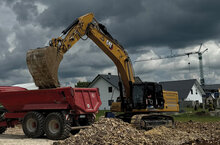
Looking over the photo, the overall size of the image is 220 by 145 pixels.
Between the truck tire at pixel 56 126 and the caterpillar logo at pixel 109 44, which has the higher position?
the caterpillar logo at pixel 109 44

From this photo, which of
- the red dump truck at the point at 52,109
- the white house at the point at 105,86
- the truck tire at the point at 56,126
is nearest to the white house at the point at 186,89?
the white house at the point at 105,86

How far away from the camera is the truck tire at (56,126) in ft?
42.8

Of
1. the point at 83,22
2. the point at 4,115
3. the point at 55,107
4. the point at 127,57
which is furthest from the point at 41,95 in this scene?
the point at 127,57

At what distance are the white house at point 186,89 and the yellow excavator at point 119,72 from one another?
4008 centimetres

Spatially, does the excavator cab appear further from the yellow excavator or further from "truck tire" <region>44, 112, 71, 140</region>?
"truck tire" <region>44, 112, 71, 140</region>

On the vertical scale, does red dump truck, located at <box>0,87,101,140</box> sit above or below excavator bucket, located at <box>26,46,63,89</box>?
below

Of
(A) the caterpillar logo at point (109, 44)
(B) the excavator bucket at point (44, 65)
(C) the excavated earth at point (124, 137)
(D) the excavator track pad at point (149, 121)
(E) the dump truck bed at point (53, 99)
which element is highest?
(A) the caterpillar logo at point (109, 44)

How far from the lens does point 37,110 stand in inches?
555

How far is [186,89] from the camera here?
→ 5706 centimetres

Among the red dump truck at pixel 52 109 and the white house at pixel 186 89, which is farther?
the white house at pixel 186 89

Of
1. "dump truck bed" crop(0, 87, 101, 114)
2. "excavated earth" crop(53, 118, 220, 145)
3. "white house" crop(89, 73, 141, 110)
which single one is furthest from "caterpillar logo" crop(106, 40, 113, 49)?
"white house" crop(89, 73, 141, 110)

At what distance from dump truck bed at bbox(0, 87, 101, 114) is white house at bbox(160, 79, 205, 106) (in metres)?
43.1

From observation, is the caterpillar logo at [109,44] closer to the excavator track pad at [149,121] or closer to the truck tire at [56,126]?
the excavator track pad at [149,121]

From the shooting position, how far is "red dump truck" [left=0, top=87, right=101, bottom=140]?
43.3ft
